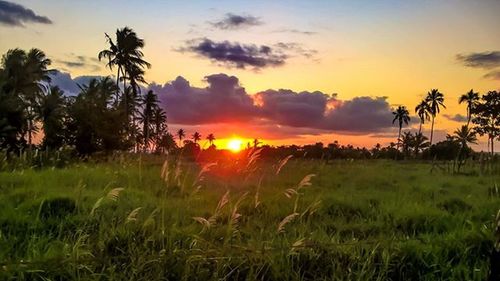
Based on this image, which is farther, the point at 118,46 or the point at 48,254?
the point at 118,46

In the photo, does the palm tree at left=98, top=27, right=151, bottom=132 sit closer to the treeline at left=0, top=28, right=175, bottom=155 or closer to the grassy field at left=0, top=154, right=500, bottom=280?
the treeline at left=0, top=28, right=175, bottom=155

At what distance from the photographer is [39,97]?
43.9 metres

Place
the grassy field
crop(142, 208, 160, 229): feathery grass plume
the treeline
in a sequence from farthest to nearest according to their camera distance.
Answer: the treeline, crop(142, 208, 160, 229): feathery grass plume, the grassy field

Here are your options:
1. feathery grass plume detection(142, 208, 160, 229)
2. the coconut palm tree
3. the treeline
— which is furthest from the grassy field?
the coconut palm tree

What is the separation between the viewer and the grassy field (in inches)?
162

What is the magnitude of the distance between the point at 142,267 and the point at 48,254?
1.00 m

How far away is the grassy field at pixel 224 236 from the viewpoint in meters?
4.11

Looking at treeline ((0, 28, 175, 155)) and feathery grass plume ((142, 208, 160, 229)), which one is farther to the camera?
treeline ((0, 28, 175, 155))

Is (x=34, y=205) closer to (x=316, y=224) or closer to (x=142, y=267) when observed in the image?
(x=142, y=267)

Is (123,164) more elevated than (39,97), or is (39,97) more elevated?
(39,97)

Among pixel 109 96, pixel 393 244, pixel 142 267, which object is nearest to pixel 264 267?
pixel 142 267

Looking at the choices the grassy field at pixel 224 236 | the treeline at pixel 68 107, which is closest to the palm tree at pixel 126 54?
the treeline at pixel 68 107

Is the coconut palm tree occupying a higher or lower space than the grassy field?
higher

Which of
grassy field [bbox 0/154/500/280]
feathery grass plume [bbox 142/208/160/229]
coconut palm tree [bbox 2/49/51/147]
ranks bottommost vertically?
grassy field [bbox 0/154/500/280]
